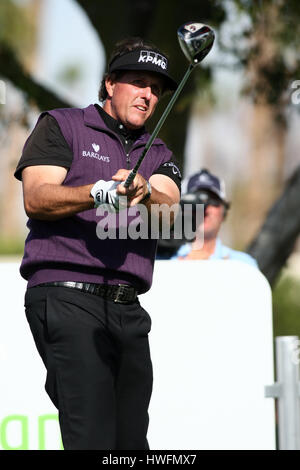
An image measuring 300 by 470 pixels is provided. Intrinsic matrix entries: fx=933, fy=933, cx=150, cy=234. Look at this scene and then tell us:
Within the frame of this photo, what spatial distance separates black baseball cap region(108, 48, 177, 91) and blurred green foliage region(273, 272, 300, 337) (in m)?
7.70

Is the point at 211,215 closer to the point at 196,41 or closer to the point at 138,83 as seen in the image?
the point at 138,83

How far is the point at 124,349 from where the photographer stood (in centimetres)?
378

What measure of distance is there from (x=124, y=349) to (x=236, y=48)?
649 cm

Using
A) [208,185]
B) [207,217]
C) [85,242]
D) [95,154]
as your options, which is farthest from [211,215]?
[85,242]

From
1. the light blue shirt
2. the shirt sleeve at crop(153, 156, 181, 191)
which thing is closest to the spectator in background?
the light blue shirt

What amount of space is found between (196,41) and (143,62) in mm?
420

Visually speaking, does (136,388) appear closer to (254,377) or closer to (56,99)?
(254,377)

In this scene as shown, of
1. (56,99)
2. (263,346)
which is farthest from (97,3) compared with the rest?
(263,346)

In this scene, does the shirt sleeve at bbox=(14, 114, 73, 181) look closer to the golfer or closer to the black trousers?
the golfer

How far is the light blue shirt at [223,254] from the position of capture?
6141mm

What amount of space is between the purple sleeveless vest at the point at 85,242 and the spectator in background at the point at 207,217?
2431 millimetres

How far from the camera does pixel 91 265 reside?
371 cm

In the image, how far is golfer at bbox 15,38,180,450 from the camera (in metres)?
3.62
